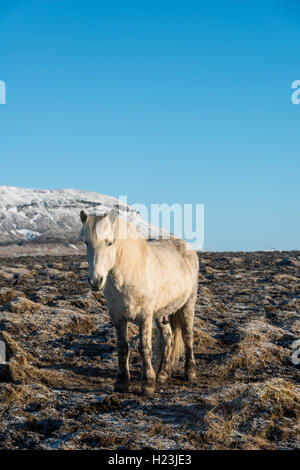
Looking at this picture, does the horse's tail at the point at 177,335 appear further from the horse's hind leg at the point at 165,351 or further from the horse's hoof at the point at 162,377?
the horse's hoof at the point at 162,377

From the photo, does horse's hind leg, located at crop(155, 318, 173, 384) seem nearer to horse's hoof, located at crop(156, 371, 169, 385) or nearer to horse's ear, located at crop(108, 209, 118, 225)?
horse's hoof, located at crop(156, 371, 169, 385)

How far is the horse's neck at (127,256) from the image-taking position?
21.4ft

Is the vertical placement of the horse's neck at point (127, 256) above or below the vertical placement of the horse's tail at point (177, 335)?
above

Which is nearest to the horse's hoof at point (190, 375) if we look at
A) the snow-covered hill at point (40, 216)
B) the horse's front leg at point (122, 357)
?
the horse's front leg at point (122, 357)

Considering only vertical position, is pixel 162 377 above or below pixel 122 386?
below

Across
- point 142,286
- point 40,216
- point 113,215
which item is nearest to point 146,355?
point 142,286

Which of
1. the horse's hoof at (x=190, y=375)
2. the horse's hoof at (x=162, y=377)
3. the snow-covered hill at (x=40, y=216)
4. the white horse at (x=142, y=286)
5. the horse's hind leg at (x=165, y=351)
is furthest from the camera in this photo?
the snow-covered hill at (x=40, y=216)

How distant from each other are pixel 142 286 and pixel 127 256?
544mm

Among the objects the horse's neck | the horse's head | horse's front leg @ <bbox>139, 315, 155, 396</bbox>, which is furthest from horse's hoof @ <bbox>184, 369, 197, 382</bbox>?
the horse's head

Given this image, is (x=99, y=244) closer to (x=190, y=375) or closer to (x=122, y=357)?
(x=122, y=357)

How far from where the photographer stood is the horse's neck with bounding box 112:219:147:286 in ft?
21.4

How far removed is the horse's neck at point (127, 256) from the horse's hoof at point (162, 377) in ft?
7.63

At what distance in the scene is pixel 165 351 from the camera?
8.16 metres
